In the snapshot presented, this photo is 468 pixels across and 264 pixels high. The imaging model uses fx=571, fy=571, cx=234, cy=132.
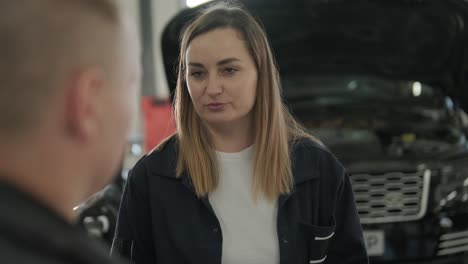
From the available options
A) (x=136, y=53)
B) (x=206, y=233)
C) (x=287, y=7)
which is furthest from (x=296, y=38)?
(x=136, y=53)

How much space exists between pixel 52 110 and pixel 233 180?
91 cm

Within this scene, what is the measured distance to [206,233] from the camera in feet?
4.83

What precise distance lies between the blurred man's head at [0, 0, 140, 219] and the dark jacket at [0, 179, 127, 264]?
2.1 inches

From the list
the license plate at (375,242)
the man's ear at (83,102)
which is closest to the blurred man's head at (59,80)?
the man's ear at (83,102)

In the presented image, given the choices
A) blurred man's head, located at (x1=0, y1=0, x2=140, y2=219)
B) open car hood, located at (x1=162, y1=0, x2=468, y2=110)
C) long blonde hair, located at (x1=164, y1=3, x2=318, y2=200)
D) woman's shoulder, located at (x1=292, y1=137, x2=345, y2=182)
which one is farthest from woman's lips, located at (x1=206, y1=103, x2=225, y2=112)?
open car hood, located at (x1=162, y1=0, x2=468, y2=110)

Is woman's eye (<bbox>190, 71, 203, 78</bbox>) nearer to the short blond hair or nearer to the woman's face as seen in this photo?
the woman's face

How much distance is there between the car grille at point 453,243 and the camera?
2.64 metres

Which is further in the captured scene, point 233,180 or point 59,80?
point 233,180

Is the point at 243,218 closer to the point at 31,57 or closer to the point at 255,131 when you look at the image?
the point at 255,131

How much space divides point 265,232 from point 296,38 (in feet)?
5.60

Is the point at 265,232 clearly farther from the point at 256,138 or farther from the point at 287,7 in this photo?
the point at 287,7

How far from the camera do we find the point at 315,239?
148cm

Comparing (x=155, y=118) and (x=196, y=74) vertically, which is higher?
(x=196, y=74)

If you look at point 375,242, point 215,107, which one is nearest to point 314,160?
point 215,107
